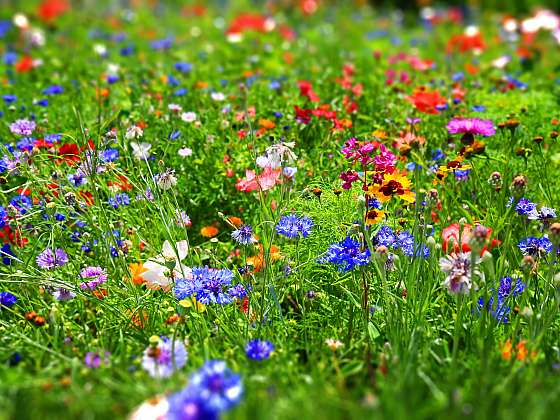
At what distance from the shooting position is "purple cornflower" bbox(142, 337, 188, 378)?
1.31m

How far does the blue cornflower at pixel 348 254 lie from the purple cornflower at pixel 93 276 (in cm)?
64

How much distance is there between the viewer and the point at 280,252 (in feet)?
6.28

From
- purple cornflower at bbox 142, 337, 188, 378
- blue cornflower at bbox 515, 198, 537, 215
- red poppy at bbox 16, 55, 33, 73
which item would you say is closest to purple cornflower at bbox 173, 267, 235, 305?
purple cornflower at bbox 142, 337, 188, 378

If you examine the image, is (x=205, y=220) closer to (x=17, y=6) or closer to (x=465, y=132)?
(x=465, y=132)

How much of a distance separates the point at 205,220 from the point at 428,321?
3.28 feet

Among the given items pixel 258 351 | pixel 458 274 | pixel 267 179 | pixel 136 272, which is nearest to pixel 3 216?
pixel 136 272

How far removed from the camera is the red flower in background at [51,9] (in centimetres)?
599

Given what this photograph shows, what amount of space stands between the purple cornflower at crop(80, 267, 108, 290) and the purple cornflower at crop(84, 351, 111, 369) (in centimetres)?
38

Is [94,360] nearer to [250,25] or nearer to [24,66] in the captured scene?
[24,66]

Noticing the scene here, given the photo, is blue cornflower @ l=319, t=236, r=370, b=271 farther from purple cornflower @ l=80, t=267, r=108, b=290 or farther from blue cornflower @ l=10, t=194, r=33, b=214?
blue cornflower @ l=10, t=194, r=33, b=214

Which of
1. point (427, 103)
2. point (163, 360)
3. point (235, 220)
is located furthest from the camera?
point (427, 103)

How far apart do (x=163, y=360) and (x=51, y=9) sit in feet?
18.6

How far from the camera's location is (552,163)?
2.44 m

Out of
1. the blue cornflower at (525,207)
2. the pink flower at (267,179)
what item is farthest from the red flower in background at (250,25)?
the blue cornflower at (525,207)
